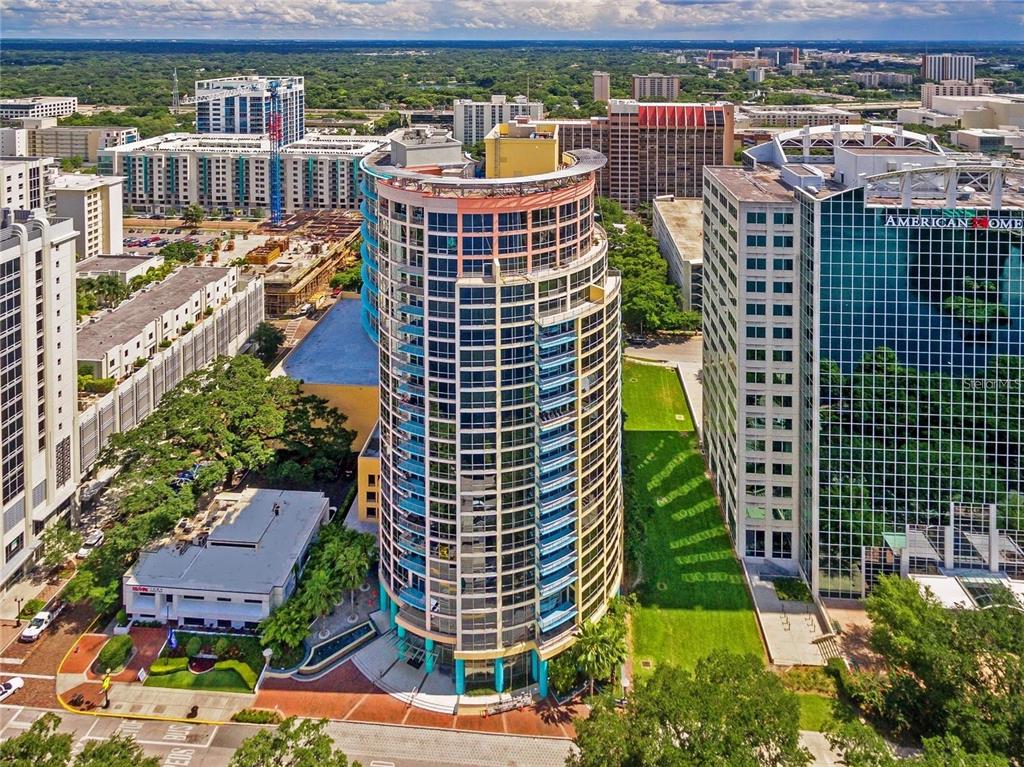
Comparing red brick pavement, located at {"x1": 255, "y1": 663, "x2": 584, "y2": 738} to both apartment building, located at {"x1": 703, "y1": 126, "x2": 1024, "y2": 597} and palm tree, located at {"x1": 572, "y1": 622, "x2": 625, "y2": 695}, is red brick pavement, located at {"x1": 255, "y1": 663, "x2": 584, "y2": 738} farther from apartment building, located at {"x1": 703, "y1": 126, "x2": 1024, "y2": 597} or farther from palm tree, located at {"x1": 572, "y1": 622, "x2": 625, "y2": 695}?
apartment building, located at {"x1": 703, "y1": 126, "x2": 1024, "y2": 597}

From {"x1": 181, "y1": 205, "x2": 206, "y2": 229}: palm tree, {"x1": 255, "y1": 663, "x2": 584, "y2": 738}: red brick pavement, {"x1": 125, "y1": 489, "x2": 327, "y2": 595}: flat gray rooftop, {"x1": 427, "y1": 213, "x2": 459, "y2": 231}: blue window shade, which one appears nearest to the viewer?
{"x1": 427, "y1": 213, "x2": 459, "y2": 231}: blue window shade

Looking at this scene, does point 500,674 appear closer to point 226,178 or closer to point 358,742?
point 358,742

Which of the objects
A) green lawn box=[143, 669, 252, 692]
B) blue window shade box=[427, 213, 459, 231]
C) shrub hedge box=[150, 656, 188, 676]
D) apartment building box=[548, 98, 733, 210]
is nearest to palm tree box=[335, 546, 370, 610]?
green lawn box=[143, 669, 252, 692]

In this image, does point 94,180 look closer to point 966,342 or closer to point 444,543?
point 444,543

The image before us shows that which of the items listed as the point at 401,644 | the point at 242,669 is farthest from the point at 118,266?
the point at 401,644

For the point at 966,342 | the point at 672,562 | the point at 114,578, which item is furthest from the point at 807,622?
the point at 114,578
